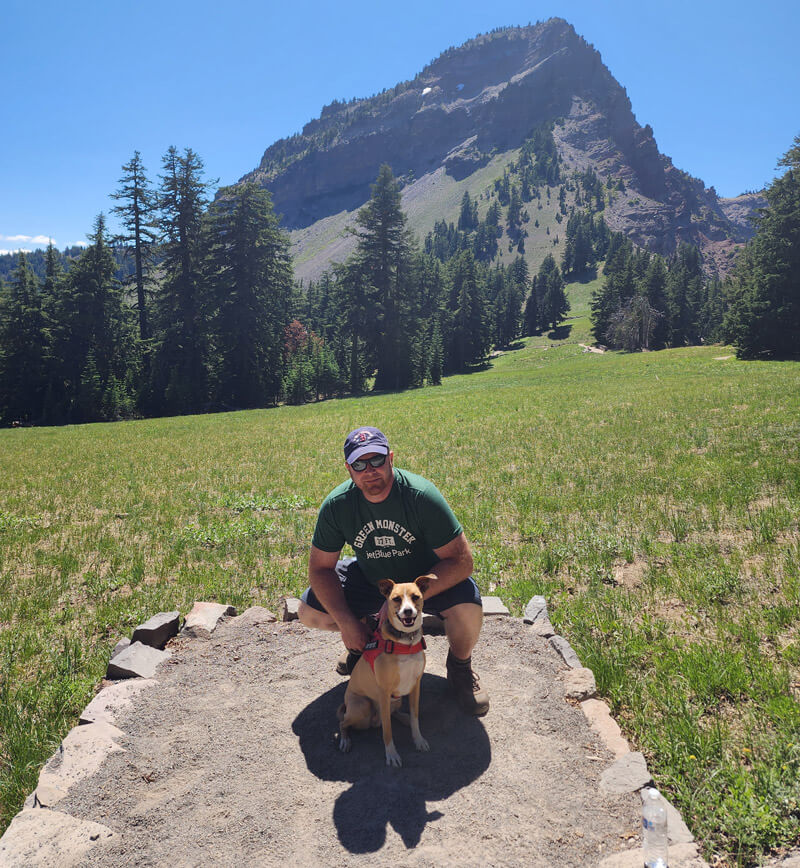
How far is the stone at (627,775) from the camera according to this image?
372 cm

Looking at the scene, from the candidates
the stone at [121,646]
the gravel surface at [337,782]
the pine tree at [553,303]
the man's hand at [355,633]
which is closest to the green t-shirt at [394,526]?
the man's hand at [355,633]

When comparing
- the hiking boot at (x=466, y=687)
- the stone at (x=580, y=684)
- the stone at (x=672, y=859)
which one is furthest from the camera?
the stone at (x=580, y=684)

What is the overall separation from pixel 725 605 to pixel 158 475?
1517 cm

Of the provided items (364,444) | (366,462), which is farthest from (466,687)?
(364,444)

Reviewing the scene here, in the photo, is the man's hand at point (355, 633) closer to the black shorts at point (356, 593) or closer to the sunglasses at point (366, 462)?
the black shorts at point (356, 593)

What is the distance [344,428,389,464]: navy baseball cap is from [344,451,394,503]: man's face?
43mm

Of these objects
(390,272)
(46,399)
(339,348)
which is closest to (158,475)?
(46,399)

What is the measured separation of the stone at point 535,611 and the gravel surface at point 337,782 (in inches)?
31.1

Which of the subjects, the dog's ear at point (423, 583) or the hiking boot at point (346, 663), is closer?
the dog's ear at point (423, 583)

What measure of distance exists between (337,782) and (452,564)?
1912 millimetres

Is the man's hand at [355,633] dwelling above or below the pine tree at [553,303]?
below

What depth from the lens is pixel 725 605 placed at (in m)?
6.24

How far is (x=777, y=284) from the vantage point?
4234 centimetres

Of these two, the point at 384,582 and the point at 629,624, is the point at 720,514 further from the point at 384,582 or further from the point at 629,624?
the point at 384,582
